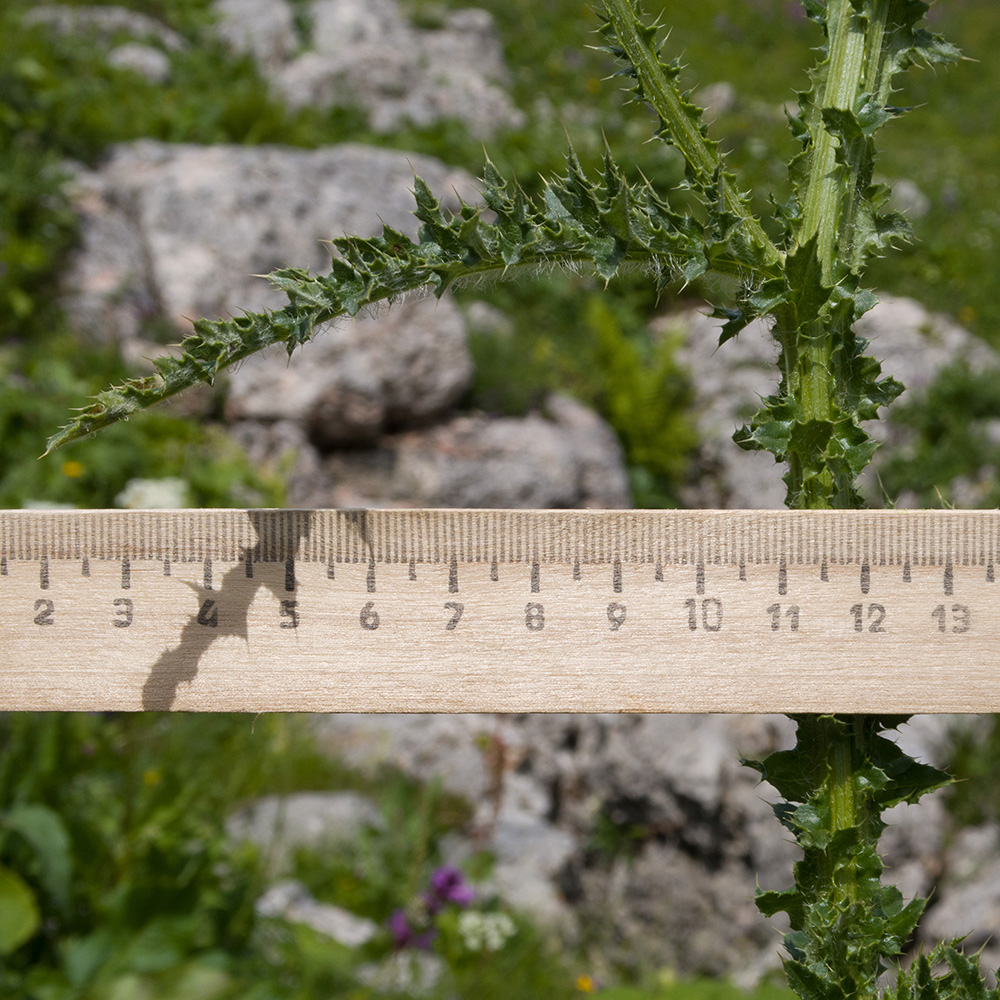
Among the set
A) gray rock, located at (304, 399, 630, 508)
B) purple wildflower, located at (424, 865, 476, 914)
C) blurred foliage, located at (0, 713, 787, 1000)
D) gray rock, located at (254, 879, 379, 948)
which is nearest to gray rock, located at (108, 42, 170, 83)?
gray rock, located at (304, 399, 630, 508)

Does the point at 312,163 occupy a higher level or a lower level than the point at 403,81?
lower

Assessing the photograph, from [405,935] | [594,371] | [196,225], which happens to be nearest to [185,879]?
[405,935]

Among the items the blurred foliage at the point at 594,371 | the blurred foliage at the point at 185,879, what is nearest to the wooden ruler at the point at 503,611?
the blurred foliage at the point at 185,879

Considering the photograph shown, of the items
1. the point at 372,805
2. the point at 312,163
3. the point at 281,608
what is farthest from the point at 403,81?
the point at 281,608

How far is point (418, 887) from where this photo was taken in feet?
13.4

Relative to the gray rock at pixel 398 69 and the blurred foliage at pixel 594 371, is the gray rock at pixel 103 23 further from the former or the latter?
the blurred foliage at pixel 594 371

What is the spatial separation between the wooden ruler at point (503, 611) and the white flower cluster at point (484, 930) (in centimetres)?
255

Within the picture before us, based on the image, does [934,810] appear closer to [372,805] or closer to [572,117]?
[372,805]

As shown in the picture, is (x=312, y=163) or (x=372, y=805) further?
(x=312, y=163)

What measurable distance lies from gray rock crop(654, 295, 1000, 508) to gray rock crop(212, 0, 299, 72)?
5.91 meters

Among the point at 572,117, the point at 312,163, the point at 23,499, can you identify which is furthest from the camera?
the point at 572,117

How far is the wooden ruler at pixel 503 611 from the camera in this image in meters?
1.39

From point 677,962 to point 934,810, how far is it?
162 centimetres

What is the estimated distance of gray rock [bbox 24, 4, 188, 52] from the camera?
8.23 metres
